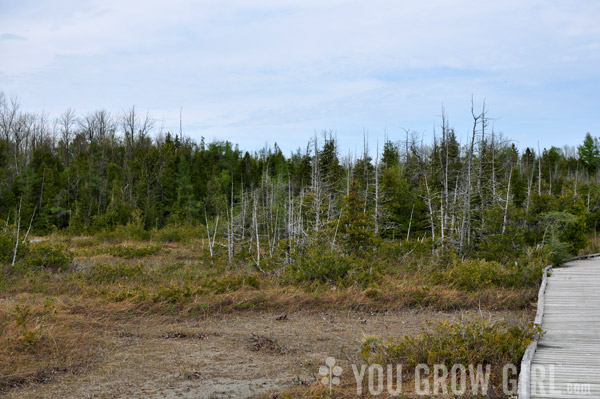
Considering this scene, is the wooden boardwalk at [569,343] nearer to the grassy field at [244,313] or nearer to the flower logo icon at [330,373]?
the grassy field at [244,313]

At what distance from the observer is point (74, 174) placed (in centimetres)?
3984

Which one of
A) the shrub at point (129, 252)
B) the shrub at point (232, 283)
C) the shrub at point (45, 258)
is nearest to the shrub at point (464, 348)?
the shrub at point (232, 283)

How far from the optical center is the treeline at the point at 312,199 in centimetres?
1812

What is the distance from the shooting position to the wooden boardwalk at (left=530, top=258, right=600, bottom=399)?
5457 millimetres

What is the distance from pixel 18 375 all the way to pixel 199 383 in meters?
2.58

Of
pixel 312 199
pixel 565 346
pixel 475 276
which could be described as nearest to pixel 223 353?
pixel 565 346

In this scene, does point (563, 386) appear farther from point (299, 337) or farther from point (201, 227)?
point (201, 227)

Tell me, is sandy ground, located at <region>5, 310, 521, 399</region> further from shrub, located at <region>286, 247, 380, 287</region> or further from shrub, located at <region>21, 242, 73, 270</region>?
shrub, located at <region>21, 242, 73, 270</region>

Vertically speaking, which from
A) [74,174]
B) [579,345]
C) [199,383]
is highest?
[74,174]

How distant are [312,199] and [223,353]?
16782mm

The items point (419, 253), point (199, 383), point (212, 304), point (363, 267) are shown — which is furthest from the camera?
point (419, 253)

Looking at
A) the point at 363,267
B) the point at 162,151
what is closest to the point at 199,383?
the point at 363,267

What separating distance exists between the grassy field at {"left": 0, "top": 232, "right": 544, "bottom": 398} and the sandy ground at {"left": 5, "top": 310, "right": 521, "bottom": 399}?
0.04 m

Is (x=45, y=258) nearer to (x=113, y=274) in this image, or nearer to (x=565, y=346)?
(x=113, y=274)
